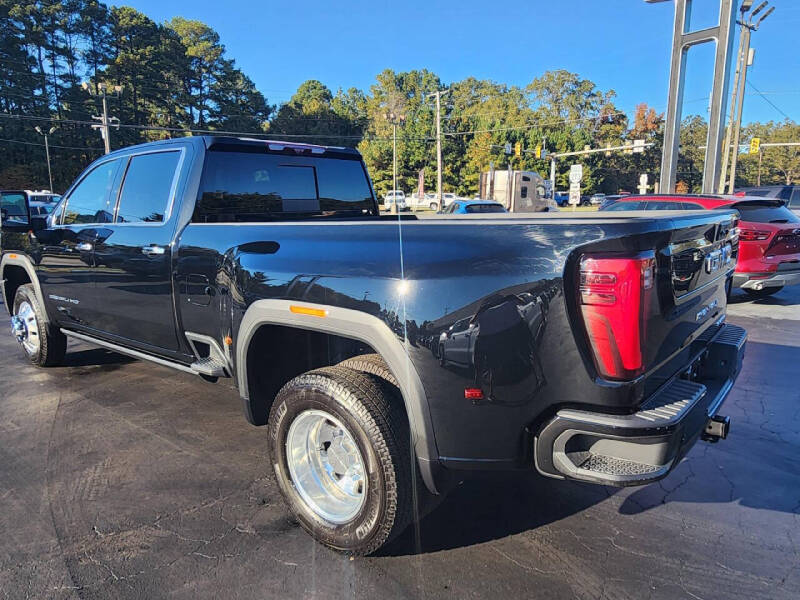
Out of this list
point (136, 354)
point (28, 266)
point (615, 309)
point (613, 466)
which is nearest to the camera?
point (615, 309)

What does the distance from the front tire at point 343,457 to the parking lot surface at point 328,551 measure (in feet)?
0.58

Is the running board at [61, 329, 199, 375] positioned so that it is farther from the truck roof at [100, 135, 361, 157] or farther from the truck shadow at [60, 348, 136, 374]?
the truck roof at [100, 135, 361, 157]

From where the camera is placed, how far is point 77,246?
4.30 metres

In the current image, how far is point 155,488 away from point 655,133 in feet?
308

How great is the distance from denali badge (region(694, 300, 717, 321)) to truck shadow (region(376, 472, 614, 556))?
1067mm

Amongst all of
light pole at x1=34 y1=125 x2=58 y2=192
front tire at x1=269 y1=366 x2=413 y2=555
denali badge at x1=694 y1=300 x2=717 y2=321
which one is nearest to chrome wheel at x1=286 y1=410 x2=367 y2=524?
front tire at x1=269 y1=366 x2=413 y2=555

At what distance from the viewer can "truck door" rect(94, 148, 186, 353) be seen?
353 centimetres

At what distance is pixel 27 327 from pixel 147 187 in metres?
2.72

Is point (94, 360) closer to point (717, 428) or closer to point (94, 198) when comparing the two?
point (94, 198)

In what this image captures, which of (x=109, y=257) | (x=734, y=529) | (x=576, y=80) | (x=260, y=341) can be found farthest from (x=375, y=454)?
(x=576, y=80)

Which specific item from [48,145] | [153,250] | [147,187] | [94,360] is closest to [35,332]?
[94,360]

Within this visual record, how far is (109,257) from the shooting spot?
12.9ft

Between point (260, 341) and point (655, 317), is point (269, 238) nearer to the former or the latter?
point (260, 341)

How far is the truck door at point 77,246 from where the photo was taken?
4.20 metres
